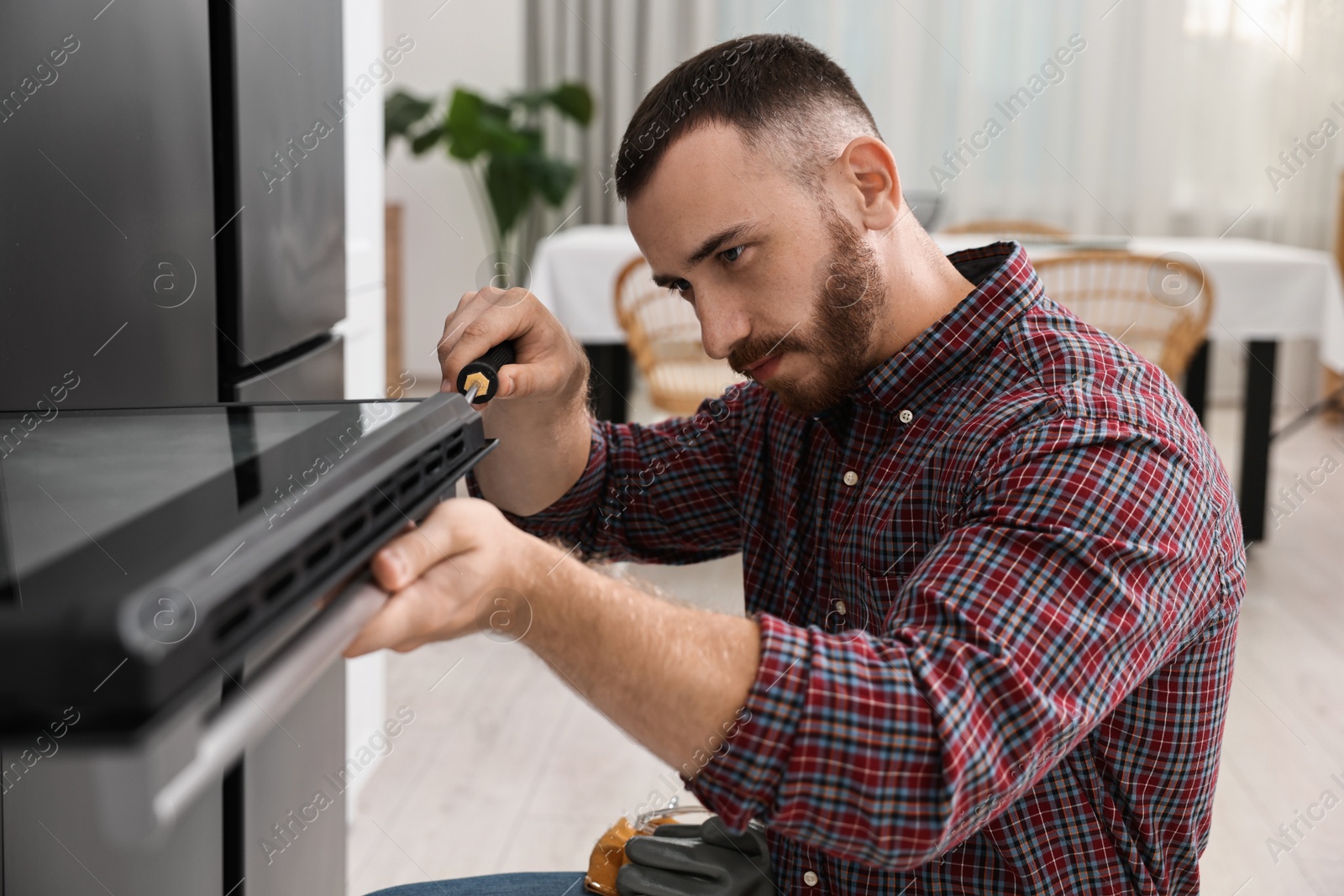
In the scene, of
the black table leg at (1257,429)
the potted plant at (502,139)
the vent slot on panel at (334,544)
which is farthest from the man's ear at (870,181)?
the potted plant at (502,139)

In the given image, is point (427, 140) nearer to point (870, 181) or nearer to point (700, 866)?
point (870, 181)

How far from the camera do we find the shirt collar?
879 mm

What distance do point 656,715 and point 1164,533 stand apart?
0.32 m

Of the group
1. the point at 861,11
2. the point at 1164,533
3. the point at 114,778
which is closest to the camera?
the point at 114,778

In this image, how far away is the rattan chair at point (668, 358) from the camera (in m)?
2.58

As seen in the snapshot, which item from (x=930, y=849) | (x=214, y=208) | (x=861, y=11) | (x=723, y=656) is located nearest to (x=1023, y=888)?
(x=930, y=849)

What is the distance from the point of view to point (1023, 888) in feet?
2.58

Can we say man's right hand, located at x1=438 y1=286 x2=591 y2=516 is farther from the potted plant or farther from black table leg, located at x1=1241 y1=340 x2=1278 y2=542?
the potted plant

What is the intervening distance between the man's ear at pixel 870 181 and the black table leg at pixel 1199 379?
2257 millimetres

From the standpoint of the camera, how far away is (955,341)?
89cm

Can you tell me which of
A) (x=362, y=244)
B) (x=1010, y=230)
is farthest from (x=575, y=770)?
(x=1010, y=230)

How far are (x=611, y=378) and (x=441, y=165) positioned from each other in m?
2.73

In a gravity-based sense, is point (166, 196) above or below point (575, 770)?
above

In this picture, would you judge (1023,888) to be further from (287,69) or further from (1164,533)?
(287,69)
